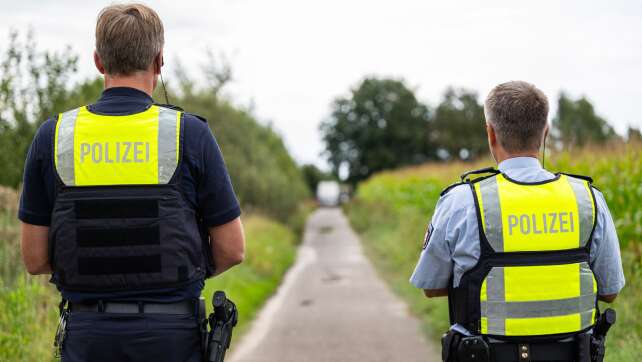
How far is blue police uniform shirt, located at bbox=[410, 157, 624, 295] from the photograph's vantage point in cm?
288

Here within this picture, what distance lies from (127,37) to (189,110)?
1869 centimetres

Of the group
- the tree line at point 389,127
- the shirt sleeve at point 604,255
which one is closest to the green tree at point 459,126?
the tree line at point 389,127

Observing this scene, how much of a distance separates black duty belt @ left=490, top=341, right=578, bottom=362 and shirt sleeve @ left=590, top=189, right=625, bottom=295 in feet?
1.11

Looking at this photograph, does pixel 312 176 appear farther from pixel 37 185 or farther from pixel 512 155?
pixel 37 185

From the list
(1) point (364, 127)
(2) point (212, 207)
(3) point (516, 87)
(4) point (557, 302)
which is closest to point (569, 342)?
(4) point (557, 302)

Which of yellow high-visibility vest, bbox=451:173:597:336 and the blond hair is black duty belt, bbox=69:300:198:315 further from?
yellow high-visibility vest, bbox=451:173:597:336

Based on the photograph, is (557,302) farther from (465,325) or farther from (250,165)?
(250,165)

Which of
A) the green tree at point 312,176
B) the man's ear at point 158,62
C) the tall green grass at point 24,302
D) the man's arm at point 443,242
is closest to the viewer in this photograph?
the man's ear at point 158,62

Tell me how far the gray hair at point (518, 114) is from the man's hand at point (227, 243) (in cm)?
113

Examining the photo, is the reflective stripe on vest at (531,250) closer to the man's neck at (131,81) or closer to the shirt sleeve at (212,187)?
the shirt sleeve at (212,187)

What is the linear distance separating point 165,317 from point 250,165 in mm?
21101

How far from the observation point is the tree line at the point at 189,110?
934 cm

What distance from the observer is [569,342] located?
288cm

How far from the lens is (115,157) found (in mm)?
2562
